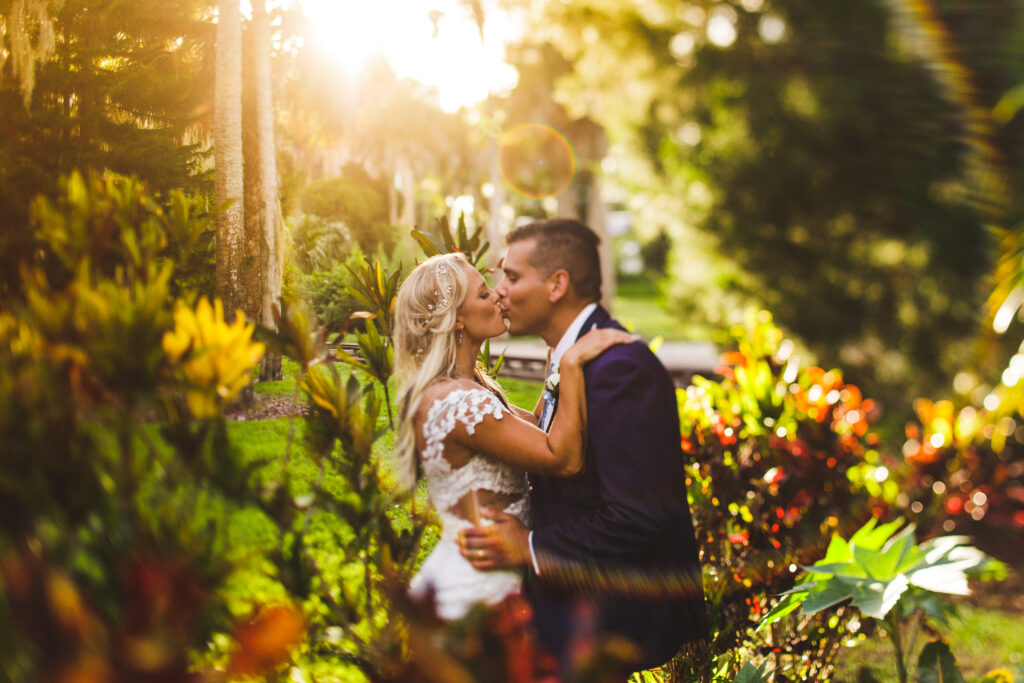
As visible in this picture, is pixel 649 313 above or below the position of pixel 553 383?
below

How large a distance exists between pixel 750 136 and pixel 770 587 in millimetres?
9566

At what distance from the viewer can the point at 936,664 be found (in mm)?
3018

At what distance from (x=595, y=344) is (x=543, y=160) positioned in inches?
566

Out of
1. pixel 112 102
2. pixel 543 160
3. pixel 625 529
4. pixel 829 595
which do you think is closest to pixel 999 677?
pixel 829 595

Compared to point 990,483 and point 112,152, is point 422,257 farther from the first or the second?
point 990,483

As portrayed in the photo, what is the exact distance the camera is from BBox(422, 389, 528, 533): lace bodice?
2536 millimetres

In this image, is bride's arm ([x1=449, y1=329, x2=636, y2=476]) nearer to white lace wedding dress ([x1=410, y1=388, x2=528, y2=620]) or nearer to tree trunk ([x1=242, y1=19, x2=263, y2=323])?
white lace wedding dress ([x1=410, y1=388, x2=528, y2=620])

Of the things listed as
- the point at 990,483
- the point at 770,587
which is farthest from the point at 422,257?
the point at 990,483

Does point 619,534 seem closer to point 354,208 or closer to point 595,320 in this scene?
point 595,320

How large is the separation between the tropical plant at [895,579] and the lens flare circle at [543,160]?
43.7 ft

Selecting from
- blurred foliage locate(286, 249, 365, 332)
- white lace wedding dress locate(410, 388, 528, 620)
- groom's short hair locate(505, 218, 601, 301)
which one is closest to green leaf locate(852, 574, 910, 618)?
white lace wedding dress locate(410, 388, 528, 620)

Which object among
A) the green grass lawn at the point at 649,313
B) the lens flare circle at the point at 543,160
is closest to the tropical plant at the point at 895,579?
the green grass lawn at the point at 649,313

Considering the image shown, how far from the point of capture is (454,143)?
376 centimetres

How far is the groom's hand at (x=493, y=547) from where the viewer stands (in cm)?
248
